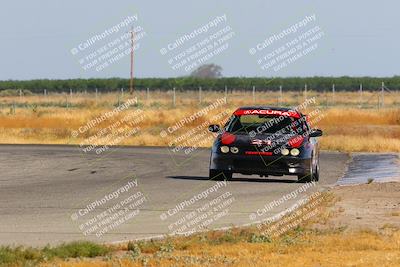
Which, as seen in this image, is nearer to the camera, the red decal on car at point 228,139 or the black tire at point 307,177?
the red decal on car at point 228,139

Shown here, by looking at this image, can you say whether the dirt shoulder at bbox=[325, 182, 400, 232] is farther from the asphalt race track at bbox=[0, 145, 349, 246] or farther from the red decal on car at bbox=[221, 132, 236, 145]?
the red decal on car at bbox=[221, 132, 236, 145]

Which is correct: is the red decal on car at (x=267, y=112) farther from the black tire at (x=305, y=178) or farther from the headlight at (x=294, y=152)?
the black tire at (x=305, y=178)

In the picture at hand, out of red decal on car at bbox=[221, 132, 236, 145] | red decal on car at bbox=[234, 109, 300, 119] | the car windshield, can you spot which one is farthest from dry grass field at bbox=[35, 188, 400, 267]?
red decal on car at bbox=[234, 109, 300, 119]

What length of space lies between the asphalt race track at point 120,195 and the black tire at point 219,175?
0.44ft

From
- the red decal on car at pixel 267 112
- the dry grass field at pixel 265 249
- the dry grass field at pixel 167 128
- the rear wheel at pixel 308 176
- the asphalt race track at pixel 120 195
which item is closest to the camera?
the dry grass field at pixel 265 249

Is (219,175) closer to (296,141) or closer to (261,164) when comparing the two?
(261,164)

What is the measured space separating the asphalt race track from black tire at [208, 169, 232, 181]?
5.2 inches

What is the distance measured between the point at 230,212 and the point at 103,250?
550cm

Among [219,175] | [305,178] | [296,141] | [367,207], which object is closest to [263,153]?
[296,141]

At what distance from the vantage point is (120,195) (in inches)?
851

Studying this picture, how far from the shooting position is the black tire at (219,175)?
2469cm

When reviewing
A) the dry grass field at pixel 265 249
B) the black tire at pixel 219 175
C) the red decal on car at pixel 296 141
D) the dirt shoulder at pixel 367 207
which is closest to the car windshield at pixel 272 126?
the red decal on car at pixel 296 141

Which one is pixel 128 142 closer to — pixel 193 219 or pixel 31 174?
pixel 31 174

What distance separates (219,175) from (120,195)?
3812 millimetres
